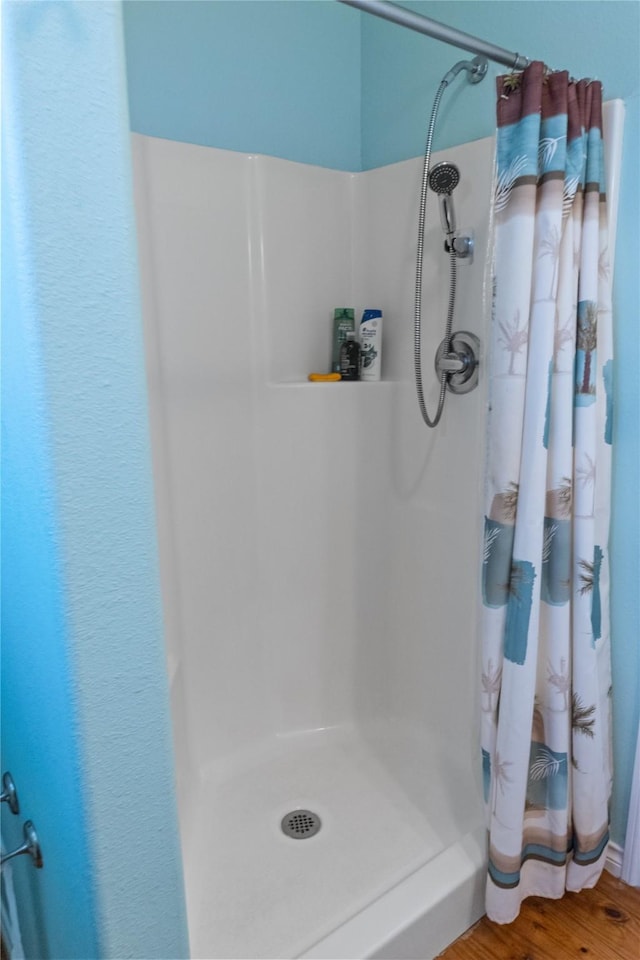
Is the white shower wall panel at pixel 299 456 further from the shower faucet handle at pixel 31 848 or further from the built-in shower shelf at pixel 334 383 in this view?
the shower faucet handle at pixel 31 848

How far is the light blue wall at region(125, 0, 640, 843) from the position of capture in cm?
131

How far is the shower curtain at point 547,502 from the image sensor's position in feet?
3.77

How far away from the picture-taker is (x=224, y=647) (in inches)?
67.6

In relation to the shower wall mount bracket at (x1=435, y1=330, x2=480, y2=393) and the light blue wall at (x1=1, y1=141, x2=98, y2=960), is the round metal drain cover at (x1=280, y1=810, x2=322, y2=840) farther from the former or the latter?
the shower wall mount bracket at (x1=435, y1=330, x2=480, y2=393)

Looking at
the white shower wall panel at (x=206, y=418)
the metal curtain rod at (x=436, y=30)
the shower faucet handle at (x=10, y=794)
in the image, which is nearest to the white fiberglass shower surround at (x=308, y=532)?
the white shower wall panel at (x=206, y=418)

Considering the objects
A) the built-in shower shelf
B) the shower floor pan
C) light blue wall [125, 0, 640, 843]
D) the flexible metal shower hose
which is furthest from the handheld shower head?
the shower floor pan

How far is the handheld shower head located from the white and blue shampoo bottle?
31cm

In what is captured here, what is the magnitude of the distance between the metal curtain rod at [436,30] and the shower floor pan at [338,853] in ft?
5.20

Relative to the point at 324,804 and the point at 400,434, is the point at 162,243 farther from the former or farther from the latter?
the point at 324,804

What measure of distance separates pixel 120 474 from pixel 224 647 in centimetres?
123

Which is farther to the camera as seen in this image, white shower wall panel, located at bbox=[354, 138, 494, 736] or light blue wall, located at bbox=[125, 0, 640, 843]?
white shower wall panel, located at bbox=[354, 138, 494, 736]

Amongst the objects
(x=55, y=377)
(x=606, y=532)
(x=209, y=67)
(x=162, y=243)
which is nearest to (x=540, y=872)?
(x=606, y=532)

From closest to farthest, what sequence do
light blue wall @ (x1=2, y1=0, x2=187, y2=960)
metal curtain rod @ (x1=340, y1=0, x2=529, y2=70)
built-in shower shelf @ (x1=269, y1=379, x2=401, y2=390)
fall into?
light blue wall @ (x1=2, y1=0, x2=187, y2=960) < metal curtain rod @ (x1=340, y1=0, x2=529, y2=70) < built-in shower shelf @ (x1=269, y1=379, x2=401, y2=390)

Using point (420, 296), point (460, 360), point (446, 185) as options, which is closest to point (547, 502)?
point (460, 360)
